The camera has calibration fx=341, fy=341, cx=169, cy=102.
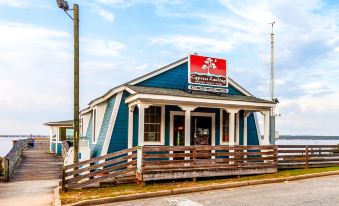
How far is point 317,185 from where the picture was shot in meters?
12.1

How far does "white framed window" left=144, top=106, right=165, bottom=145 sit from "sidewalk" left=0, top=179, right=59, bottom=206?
14.7 feet

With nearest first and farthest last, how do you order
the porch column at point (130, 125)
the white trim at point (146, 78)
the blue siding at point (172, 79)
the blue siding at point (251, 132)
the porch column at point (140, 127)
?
the porch column at point (140, 127) < the porch column at point (130, 125) < the white trim at point (146, 78) < the blue siding at point (172, 79) < the blue siding at point (251, 132)

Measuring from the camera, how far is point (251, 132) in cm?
1856

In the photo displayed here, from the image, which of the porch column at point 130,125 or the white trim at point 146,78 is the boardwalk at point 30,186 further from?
the white trim at point 146,78

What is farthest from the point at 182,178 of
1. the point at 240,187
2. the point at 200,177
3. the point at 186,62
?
the point at 186,62

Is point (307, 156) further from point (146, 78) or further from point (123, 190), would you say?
point (123, 190)

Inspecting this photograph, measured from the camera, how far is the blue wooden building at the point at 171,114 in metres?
14.3

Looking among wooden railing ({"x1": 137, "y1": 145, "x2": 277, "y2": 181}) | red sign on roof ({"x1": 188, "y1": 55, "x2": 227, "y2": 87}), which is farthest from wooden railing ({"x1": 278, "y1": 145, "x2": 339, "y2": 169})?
red sign on roof ({"x1": 188, "y1": 55, "x2": 227, "y2": 87})

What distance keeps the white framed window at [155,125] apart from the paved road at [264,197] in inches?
177

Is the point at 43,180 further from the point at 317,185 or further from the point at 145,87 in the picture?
the point at 317,185

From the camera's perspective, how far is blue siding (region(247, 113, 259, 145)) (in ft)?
60.5

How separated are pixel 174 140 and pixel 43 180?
6291 millimetres

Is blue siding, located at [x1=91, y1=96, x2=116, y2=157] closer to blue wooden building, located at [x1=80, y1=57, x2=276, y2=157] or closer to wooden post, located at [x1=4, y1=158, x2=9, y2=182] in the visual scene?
blue wooden building, located at [x1=80, y1=57, x2=276, y2=157]

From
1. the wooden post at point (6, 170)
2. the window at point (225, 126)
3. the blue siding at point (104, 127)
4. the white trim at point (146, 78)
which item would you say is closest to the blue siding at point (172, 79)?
the white trim at point (146, 78)
